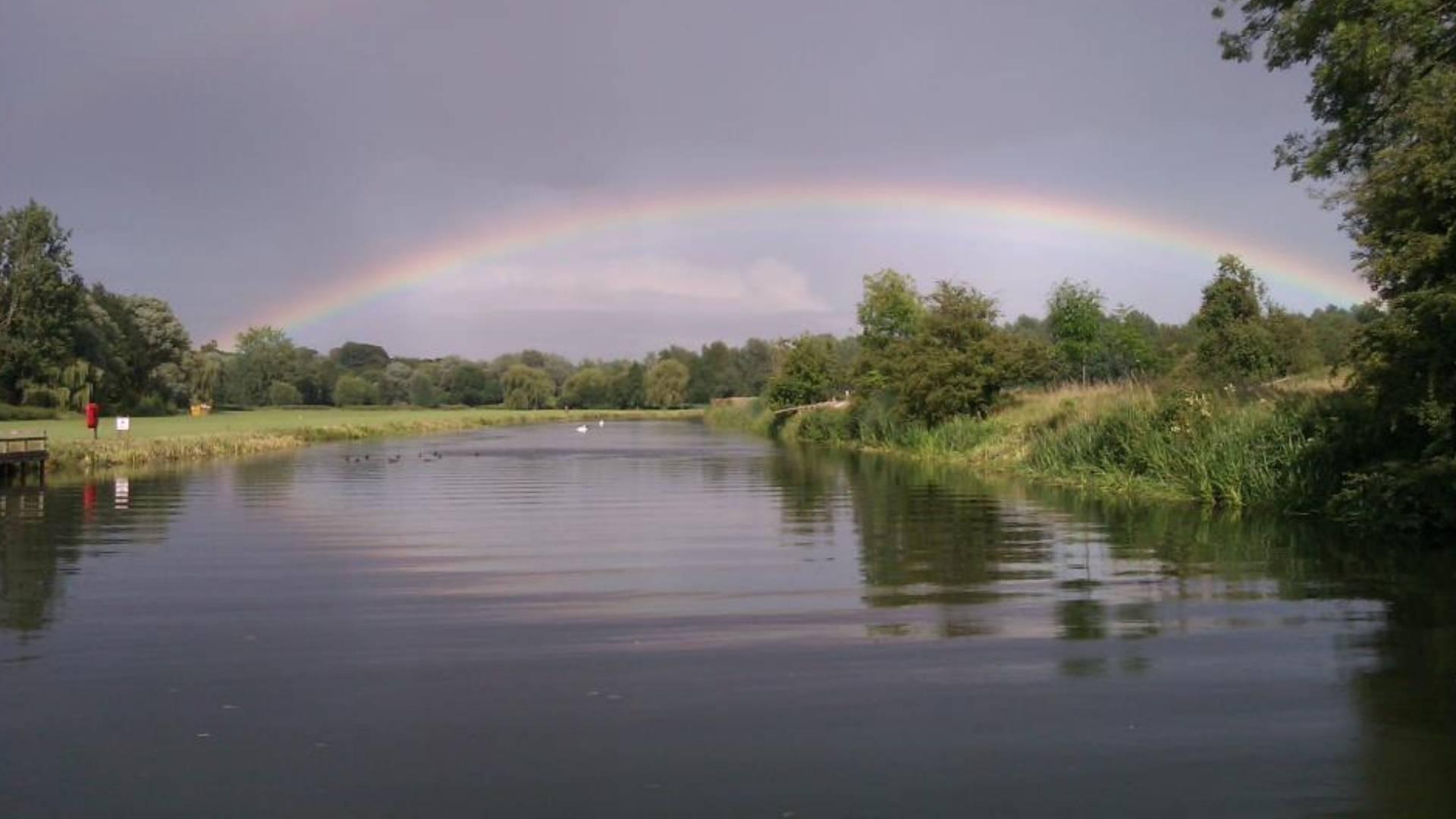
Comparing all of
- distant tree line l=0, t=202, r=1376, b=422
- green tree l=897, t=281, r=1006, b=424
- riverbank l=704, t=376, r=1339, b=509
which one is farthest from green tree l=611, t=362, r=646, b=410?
riverbank l=704, t=376, r=1339, b=509

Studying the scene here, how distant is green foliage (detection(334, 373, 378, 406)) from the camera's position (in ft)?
481

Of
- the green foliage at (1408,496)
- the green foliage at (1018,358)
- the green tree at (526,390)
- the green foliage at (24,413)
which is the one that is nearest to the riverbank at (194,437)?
the green foliage at (24,413)

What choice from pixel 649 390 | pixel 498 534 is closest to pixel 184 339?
pixel 649 390

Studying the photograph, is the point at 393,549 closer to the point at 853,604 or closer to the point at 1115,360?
the point at 853,604

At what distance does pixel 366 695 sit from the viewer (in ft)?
23.5

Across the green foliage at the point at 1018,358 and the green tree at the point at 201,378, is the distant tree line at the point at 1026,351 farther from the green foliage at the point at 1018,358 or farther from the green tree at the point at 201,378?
the green tree at the point at 201,378

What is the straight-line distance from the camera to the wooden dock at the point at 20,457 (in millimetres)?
27500

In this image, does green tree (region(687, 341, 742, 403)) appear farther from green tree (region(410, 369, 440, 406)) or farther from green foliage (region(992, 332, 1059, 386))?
green foliage (region(992, 332, 1059, 386))

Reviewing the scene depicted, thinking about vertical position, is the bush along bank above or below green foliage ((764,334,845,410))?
below

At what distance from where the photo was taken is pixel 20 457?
27.6 m

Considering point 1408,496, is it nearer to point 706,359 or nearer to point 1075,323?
point 1075,323

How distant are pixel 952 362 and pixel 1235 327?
9487mm

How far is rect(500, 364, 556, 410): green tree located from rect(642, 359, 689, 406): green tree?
1455 cm

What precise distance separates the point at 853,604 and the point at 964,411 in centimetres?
2967
